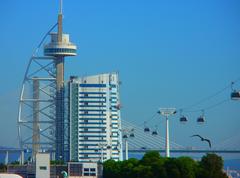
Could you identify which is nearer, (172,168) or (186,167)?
(186,167)

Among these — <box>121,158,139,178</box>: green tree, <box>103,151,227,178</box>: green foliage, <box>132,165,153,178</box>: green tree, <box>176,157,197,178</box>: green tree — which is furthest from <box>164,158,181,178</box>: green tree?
<box>121,158,139,178</box>: green tree

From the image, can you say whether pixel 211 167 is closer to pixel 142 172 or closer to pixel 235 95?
pixel 142 172

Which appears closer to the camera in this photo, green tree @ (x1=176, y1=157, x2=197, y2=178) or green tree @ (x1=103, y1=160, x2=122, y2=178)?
green tree @ (x1=176, y1=157, x2=197, y2=178)

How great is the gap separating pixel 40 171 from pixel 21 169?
10584 millimetres

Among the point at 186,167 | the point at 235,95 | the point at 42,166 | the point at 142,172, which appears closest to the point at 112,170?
the point at 42,166

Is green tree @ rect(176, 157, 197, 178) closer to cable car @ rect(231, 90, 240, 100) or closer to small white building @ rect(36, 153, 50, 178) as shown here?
small white building @ rect(36, 153, 50, 178)

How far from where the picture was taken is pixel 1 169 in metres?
167

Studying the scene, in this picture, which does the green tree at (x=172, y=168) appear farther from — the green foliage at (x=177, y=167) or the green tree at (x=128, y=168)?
the green tree at (x=128, y=168)

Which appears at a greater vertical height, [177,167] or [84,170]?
[84,170]

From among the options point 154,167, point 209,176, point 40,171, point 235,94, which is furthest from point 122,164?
point 235,94

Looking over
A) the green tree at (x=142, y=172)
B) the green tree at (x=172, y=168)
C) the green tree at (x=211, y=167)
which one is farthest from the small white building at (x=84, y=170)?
the green tree at (x=211, y=167)

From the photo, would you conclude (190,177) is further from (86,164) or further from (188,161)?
(86,164)

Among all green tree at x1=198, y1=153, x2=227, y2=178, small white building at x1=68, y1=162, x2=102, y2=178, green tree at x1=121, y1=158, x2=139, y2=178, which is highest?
small white building at x1=68, y1=162, x2=102, y2=178

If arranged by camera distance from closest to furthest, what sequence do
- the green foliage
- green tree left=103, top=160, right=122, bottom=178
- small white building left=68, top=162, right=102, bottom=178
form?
the green foliage
green tree left=103, top=160, right=122, bottom=178
small white building left=68, top=162, right=102, bottom=178
